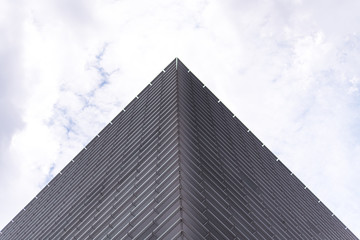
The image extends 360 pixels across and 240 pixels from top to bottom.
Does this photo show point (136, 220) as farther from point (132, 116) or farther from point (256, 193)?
point (132, 116)

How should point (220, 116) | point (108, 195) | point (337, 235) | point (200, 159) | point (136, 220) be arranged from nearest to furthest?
point (136, 220), point (200, 159), point (108, 195), point (220, 116), point (337, 235)

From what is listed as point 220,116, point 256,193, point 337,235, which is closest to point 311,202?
point 337,235

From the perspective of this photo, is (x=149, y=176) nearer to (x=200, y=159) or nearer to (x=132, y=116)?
(x=200, y=159)

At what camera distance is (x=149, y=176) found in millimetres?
34594

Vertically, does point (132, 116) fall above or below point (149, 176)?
above

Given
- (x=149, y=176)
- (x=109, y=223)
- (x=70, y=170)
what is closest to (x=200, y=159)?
(x=149, y=176)

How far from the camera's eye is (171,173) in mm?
31250

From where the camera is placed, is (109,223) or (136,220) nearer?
(136,220)

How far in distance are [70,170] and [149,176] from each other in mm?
28334

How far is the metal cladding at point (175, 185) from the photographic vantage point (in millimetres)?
29163

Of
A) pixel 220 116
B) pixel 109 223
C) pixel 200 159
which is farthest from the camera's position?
pixel 220 116

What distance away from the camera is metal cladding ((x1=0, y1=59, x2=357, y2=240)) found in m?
29.2

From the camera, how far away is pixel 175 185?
96.4 feet

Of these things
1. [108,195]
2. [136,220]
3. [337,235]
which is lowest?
[337,235]
